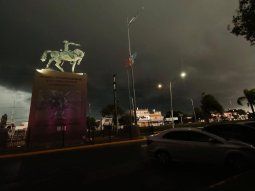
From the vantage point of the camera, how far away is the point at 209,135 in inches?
398

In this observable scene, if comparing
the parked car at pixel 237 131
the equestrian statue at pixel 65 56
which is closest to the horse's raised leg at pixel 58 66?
the equestrian statue at pixel 65 56

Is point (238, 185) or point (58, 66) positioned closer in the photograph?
point (238, 185)

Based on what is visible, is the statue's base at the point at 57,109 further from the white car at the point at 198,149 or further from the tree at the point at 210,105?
the tree at the point at 210,105

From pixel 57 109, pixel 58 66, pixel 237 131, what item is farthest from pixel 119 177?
pixel 58 66

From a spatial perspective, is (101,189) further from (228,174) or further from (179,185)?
(228,174)

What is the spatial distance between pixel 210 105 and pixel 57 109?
85934mm

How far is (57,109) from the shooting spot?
24.6 m

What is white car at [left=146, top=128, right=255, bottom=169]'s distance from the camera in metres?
9.52

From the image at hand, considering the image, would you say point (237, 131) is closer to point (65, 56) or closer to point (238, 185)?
point (238, 185)

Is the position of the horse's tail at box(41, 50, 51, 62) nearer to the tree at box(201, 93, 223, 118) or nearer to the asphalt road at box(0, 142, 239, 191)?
the asphalt road at box(0, 142, 239, 191)

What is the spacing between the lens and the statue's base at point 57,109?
23.2 meters

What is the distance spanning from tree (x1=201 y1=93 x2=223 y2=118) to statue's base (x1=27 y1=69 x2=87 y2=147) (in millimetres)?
82903

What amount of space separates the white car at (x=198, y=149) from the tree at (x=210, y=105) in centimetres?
9438

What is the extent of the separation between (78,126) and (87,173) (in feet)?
51.6
